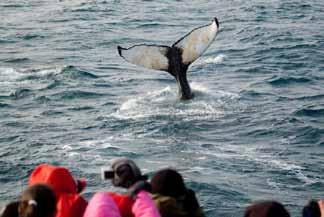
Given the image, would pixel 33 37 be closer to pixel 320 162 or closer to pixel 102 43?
pixel 102 43

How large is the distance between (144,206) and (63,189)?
2.38 ft

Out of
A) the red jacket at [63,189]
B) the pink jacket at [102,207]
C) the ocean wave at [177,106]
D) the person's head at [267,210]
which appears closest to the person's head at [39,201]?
the pink jacket at [102,207]

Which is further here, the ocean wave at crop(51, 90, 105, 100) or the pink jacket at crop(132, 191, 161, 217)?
the ocean wave at crop(51, 90, 105, 100)

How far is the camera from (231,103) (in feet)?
63.6

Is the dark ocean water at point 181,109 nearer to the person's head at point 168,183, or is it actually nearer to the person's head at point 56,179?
the person's head at point 168,183

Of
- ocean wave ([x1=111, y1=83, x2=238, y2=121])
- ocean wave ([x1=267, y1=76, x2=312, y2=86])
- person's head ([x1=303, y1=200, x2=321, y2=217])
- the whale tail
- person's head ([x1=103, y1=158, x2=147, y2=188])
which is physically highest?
person's head ([x1=103, y1=158, x2=147, y2=188])

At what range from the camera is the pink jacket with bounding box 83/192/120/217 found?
20.3 ft

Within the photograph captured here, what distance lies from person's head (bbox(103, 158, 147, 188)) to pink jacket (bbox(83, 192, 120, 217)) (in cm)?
17

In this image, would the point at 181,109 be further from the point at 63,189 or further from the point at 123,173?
the point at 123,173

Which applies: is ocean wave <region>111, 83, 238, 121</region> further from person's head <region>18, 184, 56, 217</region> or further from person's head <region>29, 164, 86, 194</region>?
person's head <region>18, 184, 56, 217</region>

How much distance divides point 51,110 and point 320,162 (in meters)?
7.39

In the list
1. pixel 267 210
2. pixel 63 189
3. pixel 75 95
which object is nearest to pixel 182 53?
pixel 75 95

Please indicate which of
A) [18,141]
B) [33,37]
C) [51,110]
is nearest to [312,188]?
[18,141]

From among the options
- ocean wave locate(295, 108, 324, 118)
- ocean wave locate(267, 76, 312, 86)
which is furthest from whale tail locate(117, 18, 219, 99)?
ocean wave locate(267, 76, 312, 86)
